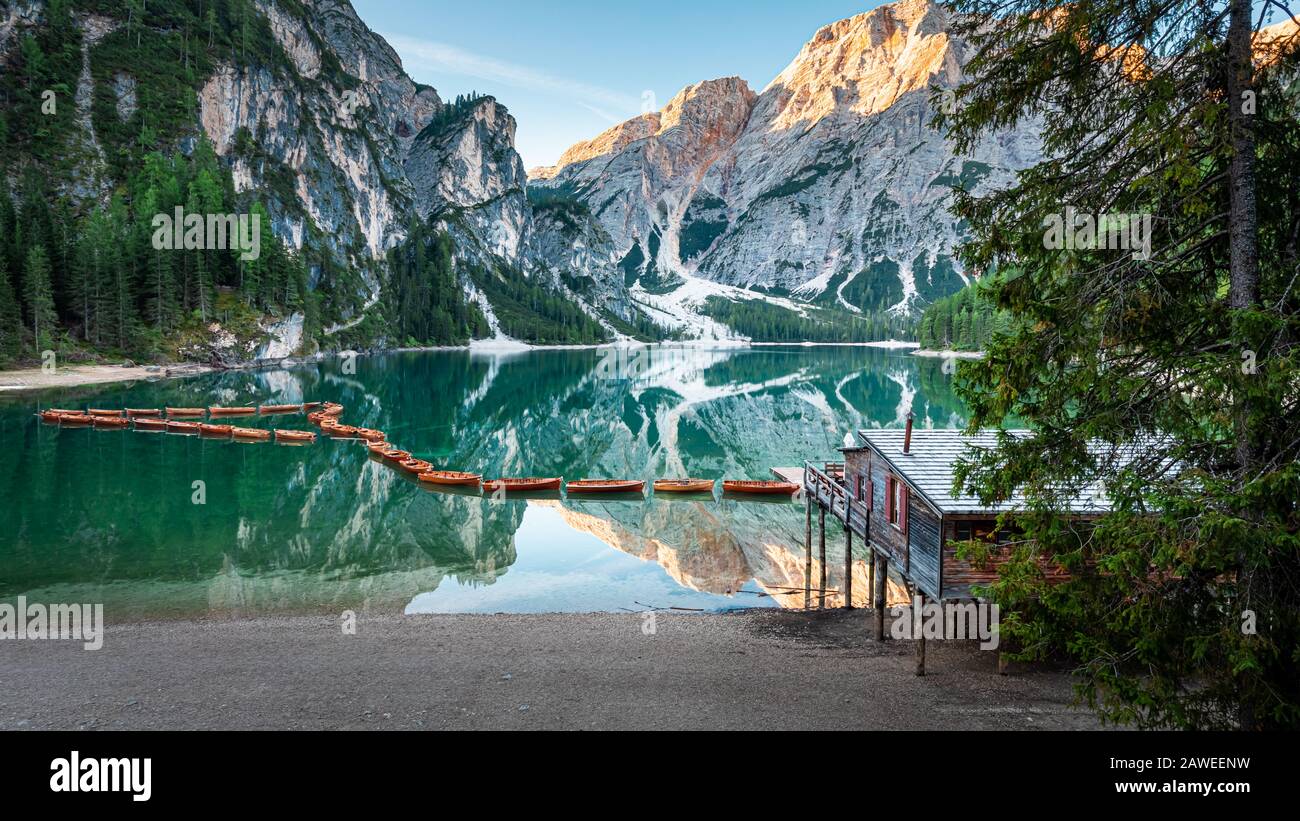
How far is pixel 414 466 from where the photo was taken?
48.9 meters

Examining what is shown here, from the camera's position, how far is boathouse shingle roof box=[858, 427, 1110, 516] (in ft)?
56.2

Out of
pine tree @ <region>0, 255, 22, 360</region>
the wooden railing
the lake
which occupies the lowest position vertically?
the lake

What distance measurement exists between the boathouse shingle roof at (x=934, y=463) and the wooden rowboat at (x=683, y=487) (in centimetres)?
2257

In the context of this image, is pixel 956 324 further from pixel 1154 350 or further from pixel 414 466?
pixel 1154 350

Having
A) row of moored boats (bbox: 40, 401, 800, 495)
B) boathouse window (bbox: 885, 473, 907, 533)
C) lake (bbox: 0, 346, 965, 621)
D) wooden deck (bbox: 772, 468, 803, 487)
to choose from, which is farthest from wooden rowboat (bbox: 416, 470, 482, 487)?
boathouse window (bbox: 885, 473, 907, 533)

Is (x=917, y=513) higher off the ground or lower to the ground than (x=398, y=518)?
higher

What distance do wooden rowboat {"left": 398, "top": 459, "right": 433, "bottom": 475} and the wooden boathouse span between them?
102 ft

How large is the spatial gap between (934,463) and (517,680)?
1236cm

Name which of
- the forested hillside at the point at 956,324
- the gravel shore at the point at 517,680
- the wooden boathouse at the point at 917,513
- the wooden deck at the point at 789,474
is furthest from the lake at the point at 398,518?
the forested hillside at the point at 956,324

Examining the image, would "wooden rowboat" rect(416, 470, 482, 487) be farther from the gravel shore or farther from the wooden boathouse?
the wooden boathouse

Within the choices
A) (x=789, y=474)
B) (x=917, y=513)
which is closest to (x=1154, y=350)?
(x=917, y=513)

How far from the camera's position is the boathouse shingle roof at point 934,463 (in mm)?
17125

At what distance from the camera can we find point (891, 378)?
13075cm
